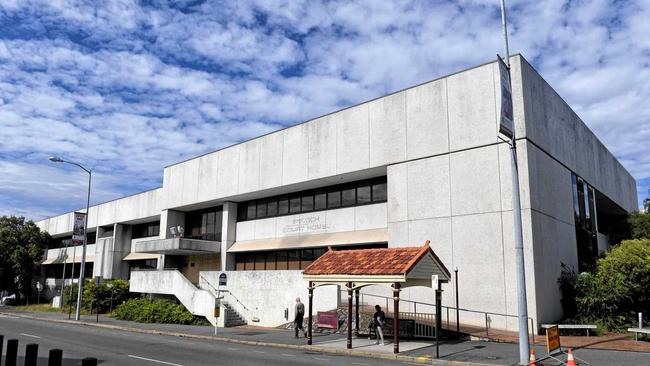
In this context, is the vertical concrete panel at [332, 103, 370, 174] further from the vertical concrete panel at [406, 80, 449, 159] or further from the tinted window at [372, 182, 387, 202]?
the vertical concrete panel at [406, 80, 449, 159]

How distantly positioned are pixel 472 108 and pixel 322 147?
32.0ft

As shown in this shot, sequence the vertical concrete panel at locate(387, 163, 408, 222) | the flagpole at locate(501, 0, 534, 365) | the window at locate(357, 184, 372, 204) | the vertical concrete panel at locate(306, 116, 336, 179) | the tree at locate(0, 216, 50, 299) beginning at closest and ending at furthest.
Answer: the flagpole at locate(501, 0, 534, 365) → the vertical concrete panel at locate(387, 163, 408, 222) → the vertical concrete panel at locate(306, 116, 336, 179) → the window at locate(357, 184, 372, 204) → the tree at locate(0, 216, 50, 299)

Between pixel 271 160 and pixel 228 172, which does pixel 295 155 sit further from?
pixel 228 172

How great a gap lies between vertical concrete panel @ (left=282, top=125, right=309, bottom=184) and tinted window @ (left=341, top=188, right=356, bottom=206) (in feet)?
8.65

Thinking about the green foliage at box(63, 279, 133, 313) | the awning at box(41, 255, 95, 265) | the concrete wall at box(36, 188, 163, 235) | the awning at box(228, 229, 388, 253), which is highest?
the concrete wall at box(36, 188, 163, 235)

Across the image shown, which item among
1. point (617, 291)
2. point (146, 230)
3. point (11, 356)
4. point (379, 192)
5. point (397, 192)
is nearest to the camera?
point (11, 356)

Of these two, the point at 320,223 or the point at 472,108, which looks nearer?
the point at 472,108

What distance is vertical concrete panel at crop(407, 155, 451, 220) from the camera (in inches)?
973

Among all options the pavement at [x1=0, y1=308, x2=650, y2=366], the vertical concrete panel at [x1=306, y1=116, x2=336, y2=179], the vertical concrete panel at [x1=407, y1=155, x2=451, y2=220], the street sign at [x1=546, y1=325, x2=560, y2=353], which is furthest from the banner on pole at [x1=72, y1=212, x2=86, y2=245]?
the street sign at [x1=546, y1=325, x2=560, y2=353]

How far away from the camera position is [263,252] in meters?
36.6

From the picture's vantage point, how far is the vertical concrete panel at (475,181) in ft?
75.4

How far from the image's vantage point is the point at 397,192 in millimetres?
26609

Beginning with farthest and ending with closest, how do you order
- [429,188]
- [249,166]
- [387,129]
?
[249,166] → [387,129] → [429,188]

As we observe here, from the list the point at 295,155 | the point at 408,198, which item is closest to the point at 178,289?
the point at 295,155
